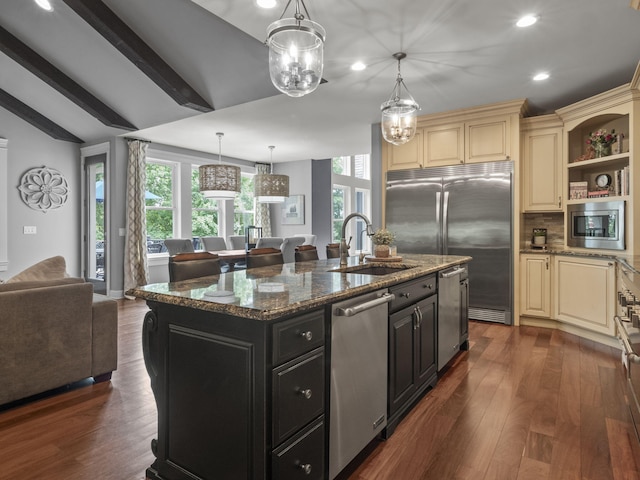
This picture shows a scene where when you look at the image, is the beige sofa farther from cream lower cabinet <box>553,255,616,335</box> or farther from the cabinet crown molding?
cream lower cabinet <box>553,255,616,335</box>

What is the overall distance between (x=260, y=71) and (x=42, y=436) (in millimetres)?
3499

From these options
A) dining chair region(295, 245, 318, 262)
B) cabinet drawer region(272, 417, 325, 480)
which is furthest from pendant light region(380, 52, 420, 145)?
cabinet drawer region(272, 417, 325, 480)

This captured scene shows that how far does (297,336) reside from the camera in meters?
1.42

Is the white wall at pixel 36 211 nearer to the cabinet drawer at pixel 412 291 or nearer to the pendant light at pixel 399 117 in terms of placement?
the pendant light at pixel 399 117

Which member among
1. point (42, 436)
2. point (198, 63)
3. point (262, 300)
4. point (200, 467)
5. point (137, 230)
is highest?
point (198, 63)

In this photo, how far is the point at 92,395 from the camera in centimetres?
258

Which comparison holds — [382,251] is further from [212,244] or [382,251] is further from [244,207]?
[244,207]

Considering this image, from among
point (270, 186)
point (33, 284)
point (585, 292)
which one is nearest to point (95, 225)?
point (270, 186)

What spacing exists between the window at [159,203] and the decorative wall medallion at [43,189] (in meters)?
1.34

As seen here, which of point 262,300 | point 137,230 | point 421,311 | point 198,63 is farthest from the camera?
point 137,230

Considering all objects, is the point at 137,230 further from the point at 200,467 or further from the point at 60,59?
the point at 200,467

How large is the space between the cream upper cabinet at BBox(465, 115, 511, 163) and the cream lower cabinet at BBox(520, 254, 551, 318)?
1.24m

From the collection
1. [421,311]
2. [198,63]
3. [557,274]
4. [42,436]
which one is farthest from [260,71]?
[557,274]

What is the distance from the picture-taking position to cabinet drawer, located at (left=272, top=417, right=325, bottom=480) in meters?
1.35
